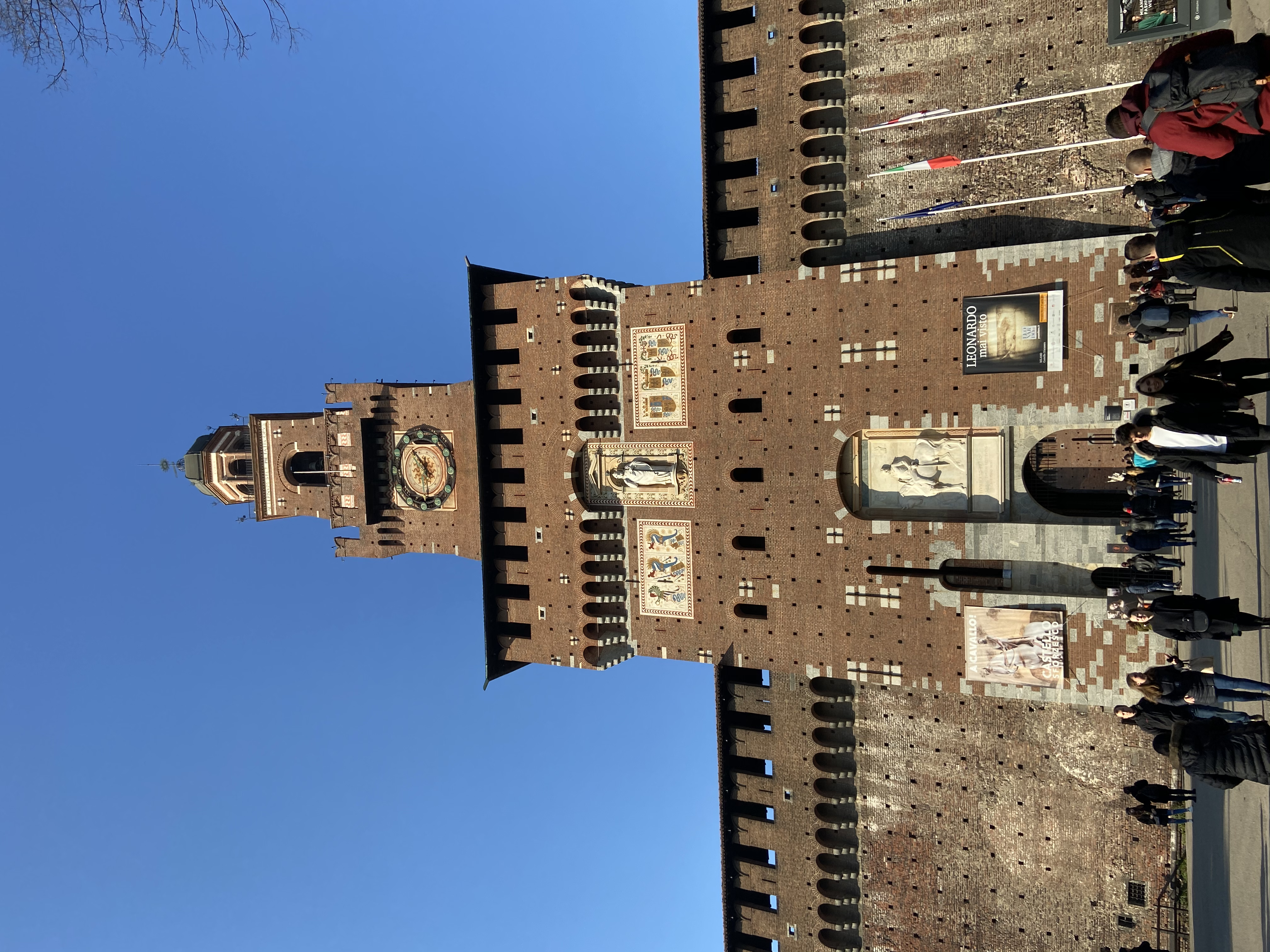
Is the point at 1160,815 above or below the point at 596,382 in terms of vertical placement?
below

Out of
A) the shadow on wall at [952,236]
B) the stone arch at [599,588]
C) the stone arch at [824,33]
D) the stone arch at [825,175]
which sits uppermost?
the stone arch at [824,33]

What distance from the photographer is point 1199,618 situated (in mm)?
12203

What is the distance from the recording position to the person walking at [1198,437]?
1148cm

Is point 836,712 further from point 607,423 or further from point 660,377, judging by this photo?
point 660,377

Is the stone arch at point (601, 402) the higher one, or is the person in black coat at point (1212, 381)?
the stone arch at point (601, 402)

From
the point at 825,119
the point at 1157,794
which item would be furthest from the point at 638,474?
the point at 1157,794

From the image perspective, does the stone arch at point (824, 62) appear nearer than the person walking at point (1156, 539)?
No

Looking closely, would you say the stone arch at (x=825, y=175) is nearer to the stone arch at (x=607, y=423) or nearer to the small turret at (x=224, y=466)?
the stone arch at (x=607, y=423)

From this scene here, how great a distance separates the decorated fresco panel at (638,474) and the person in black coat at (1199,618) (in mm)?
12677

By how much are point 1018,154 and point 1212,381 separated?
38.4ft

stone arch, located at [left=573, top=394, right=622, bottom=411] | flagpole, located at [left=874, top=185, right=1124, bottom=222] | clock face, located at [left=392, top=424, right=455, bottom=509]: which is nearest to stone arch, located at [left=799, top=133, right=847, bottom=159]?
flagpole, located at [left=874, top=185, right=1124, bottom=222]

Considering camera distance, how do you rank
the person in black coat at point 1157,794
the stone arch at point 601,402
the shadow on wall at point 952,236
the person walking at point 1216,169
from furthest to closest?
1. the stone arch at point 601,402
2. the shadow on wall at point 952,236
3. the person in black coat at point 1157,794
4. the person walking at point 1216,169

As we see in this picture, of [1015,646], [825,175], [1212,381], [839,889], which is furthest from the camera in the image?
[839,889]

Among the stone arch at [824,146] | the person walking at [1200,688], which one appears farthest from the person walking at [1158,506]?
the stone arch at [824,146]
